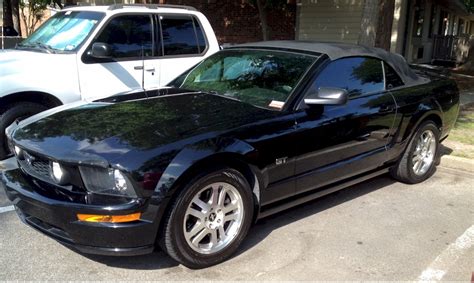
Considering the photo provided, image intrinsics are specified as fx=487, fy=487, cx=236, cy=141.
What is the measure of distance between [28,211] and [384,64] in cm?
369

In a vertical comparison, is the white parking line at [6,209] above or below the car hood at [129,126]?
below

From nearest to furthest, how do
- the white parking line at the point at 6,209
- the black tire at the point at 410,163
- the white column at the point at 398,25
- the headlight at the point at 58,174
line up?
the headlight at the point at 58,174, the white parking line at the point at 6,209, the black tire at the point at 410,163, the white column at the point at 398,25

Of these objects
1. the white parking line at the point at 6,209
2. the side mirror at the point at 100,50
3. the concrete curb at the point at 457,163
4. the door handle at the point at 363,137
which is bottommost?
the concrete curb at the point at 457,163

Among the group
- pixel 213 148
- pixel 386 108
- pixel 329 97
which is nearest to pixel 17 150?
pixel 213 148

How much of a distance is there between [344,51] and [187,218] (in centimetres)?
230

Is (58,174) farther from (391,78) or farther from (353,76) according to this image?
(391,78)

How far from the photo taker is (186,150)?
3234mm

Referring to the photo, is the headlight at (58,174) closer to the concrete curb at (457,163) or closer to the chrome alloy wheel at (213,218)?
the chrome alloy wheel at (213,218)

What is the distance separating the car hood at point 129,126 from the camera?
318 cm

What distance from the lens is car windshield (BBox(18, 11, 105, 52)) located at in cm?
594

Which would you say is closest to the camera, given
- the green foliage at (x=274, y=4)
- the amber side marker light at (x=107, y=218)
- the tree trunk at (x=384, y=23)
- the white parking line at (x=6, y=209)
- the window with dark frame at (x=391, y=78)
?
the amber side marker light at (x=107, y=218)

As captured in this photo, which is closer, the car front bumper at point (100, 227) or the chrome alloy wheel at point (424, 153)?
the car front bumper at point (100, 227)

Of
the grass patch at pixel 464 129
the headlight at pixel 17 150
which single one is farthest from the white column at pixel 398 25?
the headlight at pixel 17 150

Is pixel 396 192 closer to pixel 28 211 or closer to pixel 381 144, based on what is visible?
pixel 381 144
